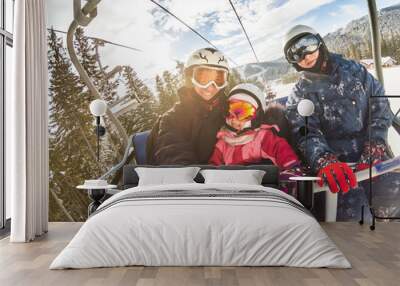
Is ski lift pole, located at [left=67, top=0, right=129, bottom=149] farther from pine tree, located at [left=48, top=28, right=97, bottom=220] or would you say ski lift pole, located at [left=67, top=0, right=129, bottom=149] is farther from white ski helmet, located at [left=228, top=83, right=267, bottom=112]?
white ski helmet, located at [left=228, top=83, right=267, bottom=112]

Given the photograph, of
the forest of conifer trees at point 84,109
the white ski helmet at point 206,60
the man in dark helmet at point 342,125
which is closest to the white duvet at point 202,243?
the man in dark helmet at point 342,125

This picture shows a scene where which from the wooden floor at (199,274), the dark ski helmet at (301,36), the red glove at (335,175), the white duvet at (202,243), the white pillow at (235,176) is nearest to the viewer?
the wooden floor at (199,274)

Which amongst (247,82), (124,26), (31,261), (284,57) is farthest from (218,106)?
(31,261)

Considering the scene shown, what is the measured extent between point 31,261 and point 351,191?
168 inches

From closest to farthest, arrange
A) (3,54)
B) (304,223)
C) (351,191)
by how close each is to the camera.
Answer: (304,223)
(3,54)
(351,191)

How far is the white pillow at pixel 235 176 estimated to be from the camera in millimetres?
6469

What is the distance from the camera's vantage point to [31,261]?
182 inches

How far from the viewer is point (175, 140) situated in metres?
7.21

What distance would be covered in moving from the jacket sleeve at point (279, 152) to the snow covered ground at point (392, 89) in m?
0.61

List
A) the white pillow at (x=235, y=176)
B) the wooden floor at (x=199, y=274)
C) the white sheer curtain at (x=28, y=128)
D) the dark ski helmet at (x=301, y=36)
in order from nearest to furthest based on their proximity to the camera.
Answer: the wooden floor at (x=199, y=274)
the white sheer curtain at (x=28, y=128)
the white pillow at (x=235, y=176)
the dark ski helmet at (x=301, y=36)

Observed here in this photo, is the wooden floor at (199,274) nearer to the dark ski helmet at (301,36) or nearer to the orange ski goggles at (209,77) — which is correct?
the dark ski helmet at (301,36)

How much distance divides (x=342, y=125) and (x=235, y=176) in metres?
1.68

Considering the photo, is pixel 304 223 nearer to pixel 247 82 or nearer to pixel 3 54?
pixel 247 82

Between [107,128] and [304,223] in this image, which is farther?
[107,128]
